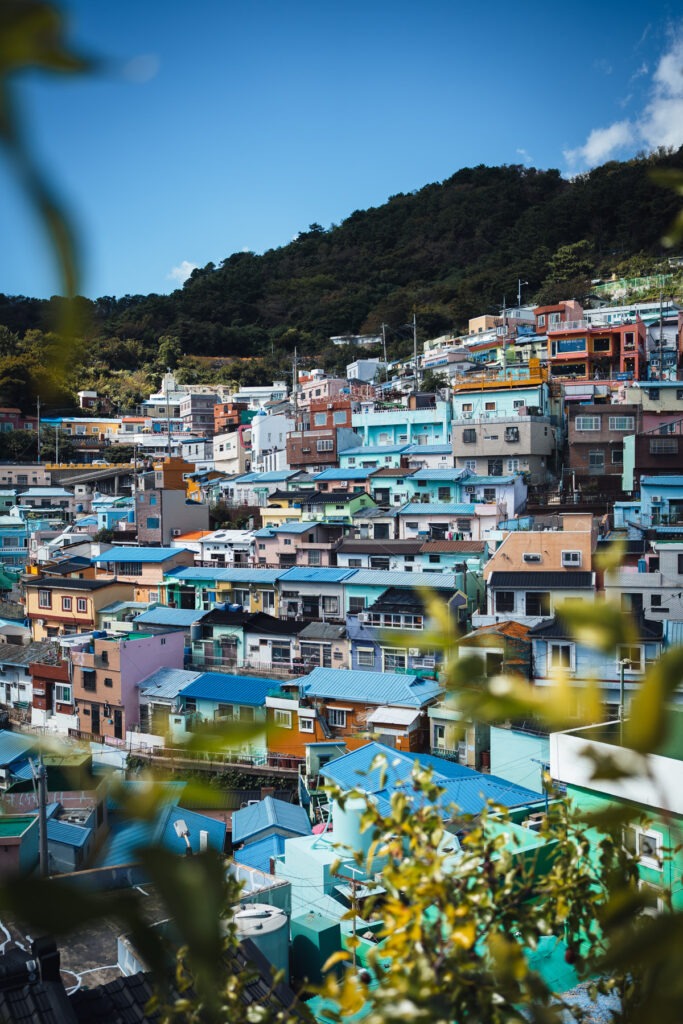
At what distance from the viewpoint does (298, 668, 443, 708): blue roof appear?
11.6 meters

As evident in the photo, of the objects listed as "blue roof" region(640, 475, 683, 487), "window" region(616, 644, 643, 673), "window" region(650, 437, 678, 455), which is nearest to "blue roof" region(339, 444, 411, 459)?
"window" region(650, 437, 678, 455)

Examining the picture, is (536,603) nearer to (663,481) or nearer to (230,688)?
(663,481)

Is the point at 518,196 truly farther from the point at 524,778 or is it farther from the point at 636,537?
the point at 524,778

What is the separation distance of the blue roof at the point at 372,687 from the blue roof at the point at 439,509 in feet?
15.5

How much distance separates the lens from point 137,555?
17.4 metres

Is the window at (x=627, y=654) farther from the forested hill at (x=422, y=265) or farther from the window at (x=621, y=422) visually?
the forested hill at (x=422, y=265)

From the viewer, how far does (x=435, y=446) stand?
63.6ft

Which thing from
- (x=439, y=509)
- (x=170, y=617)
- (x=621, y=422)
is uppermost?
(x=621, y=422)

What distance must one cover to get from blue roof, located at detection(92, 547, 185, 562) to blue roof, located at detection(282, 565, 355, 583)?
323cm

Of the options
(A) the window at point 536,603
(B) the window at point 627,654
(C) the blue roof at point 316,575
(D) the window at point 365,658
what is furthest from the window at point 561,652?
(B) the window at point 627,654

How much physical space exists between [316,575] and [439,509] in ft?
10.3

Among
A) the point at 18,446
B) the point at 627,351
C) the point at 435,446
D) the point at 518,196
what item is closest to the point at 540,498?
the point at 435,446

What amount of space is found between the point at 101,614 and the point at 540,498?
33.0 ft

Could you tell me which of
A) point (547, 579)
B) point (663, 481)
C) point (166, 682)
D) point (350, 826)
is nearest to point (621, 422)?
point (663, 481)
